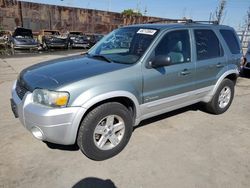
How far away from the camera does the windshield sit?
3.67 m

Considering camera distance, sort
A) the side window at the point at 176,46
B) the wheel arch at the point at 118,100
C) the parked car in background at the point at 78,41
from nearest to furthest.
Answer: the wheel arch at the point at 118,100 → the side window at the point at 176,46 → the parked car in background at the point at 78,41

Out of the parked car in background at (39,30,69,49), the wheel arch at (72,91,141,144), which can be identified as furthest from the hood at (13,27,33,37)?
the wheel arch at (72,91,141,144)

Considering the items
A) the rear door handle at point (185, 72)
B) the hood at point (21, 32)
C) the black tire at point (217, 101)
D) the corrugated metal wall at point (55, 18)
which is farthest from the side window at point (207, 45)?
the corrugated metal wall at point (55, 18)

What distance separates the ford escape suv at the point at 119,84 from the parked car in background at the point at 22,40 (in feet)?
50.5

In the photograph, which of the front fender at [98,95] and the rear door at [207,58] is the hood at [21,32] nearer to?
the rear door at [207,58]

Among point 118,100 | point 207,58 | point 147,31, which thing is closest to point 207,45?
point 207,58

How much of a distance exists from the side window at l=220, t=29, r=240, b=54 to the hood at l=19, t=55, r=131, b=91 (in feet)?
8.65

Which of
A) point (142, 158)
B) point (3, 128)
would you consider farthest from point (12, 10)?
point (142, 158)

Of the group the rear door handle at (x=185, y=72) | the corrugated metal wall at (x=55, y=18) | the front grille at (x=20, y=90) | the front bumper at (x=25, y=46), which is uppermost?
the corrugated metal wall at (x=55, y=18)

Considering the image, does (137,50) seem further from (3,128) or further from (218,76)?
(3,128)

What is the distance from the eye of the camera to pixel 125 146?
369 centimetres

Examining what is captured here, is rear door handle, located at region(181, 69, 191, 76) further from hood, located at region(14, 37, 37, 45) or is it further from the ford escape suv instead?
hood, located at region(14, 37, 37, 45)

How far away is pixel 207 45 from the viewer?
453 cm

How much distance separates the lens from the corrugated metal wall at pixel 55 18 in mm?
24844
